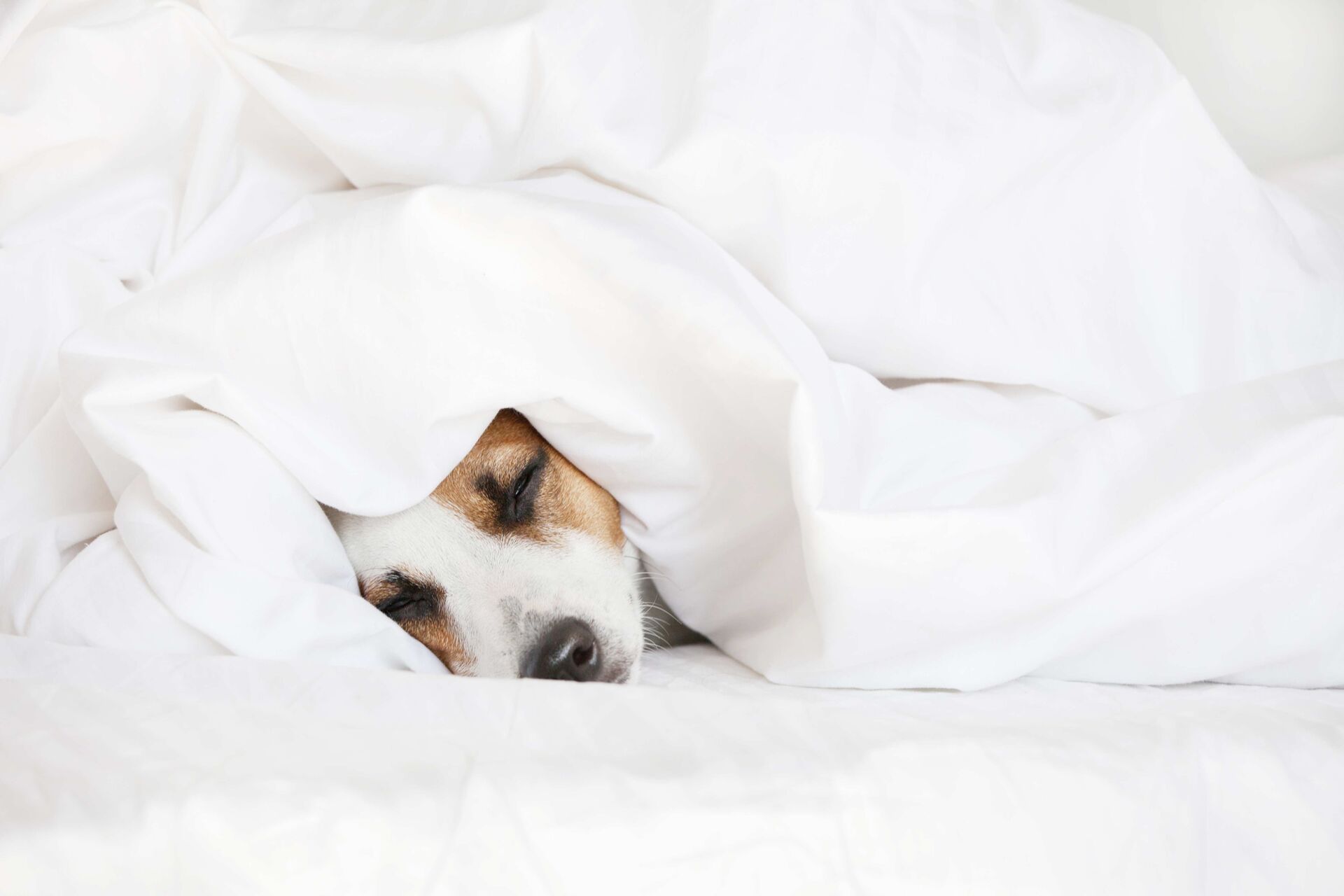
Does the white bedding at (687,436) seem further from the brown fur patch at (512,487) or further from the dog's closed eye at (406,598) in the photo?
the dog's closed eye at (406,598)

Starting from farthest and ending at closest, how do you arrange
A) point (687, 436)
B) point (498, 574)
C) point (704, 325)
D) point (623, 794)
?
point (498, 574) < point (687, 436) < point (704, 325) < point (623, 794)

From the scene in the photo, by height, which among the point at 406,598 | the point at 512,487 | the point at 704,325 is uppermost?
the point at 704,325

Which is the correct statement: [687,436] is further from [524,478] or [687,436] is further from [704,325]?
[524,478]

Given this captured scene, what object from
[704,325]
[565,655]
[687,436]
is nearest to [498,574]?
[565,655]

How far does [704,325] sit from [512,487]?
356 millimetres

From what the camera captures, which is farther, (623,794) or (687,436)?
(687,436)

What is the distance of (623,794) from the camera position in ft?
1.66

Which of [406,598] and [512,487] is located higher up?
[512,487]

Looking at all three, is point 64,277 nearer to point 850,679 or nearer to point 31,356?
point 31,356

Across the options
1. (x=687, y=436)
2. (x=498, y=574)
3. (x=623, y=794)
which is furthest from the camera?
(x=498, y=574)

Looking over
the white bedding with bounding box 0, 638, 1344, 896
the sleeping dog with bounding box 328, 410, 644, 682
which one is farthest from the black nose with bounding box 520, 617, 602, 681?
the white bedding with bounding box 0, 638, 1344, 896

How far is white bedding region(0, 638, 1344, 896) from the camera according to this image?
48 centimetres

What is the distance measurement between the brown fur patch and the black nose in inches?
4.5

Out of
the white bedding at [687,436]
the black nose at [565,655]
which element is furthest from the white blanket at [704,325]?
the black nose at [565,655]
